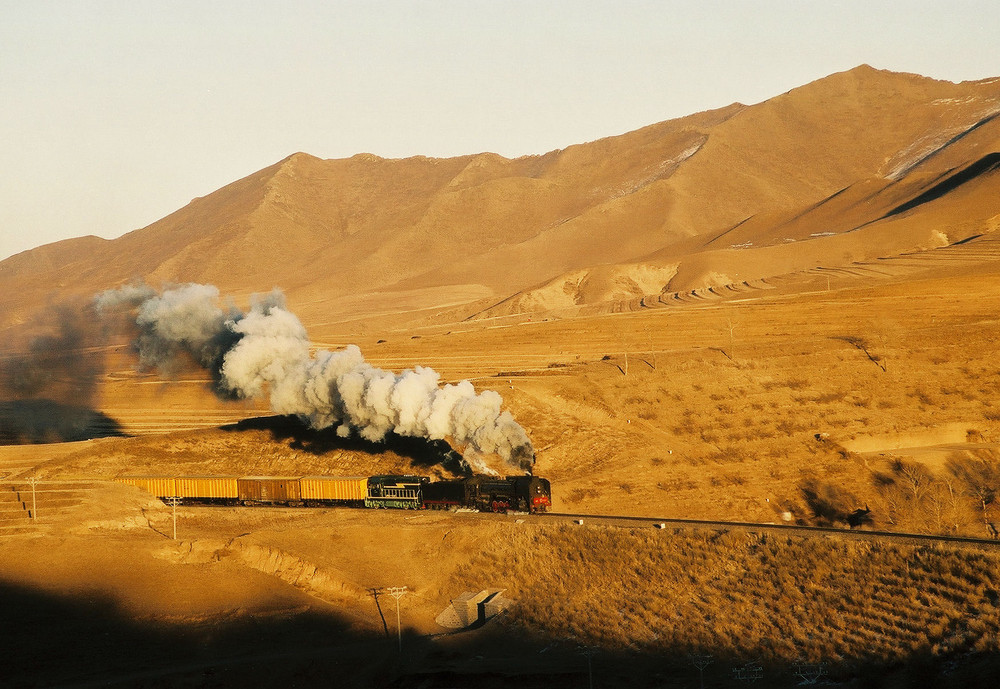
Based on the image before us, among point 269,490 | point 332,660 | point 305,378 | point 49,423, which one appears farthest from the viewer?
point 49,423

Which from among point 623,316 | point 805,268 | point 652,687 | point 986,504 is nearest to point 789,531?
point 652,687

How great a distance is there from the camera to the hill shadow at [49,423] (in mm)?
90875

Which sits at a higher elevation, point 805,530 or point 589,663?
point 805,530

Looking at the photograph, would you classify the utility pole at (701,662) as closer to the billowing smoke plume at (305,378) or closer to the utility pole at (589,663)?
the utility pole at (589,663)

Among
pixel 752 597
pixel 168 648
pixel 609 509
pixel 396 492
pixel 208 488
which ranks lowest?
pixel 609 509

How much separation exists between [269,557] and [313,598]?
4832 millimetres

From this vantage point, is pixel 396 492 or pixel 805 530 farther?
pixel 396 492

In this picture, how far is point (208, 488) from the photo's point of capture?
214 feet

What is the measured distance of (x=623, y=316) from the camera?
11275 centimetres

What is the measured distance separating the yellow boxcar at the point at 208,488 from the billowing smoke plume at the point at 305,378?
887 centimetres

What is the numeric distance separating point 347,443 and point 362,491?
13208 mm

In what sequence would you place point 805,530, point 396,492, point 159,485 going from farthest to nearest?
point 159,485 < point 396,492 < point 805,530

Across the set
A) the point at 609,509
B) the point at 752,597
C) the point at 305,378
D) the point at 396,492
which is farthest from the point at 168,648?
the point at 305,378

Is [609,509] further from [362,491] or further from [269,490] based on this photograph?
[269,490]
